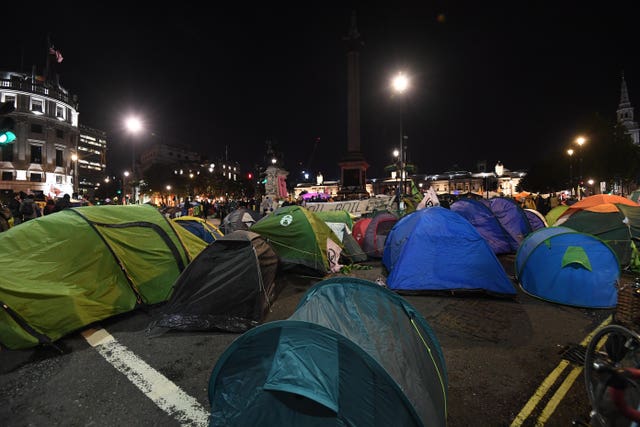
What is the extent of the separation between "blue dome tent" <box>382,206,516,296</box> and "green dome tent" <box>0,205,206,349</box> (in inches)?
185

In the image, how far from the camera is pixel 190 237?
684cm

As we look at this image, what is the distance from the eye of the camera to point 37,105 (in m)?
47.5

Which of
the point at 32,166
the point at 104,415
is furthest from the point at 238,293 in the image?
the point at 32,166

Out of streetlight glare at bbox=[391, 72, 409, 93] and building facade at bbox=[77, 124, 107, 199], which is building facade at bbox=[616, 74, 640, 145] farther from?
building facade at bbox=[77, 124, 107, 199]

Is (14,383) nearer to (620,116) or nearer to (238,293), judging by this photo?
(238,293)

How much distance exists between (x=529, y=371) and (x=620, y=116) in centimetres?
14437

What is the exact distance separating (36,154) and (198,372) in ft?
204

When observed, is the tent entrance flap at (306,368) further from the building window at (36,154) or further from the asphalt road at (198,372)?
the building window at (36,154)

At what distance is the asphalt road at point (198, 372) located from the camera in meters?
2.98

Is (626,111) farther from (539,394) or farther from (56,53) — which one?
(56,53)

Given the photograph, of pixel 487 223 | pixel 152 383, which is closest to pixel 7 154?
pixel 152 383

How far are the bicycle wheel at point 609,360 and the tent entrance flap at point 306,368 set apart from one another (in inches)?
79.8

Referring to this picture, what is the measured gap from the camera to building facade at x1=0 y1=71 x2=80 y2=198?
146ft

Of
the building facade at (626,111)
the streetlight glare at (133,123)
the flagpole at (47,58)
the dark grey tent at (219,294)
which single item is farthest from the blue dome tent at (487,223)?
the building facade at (626,111)
